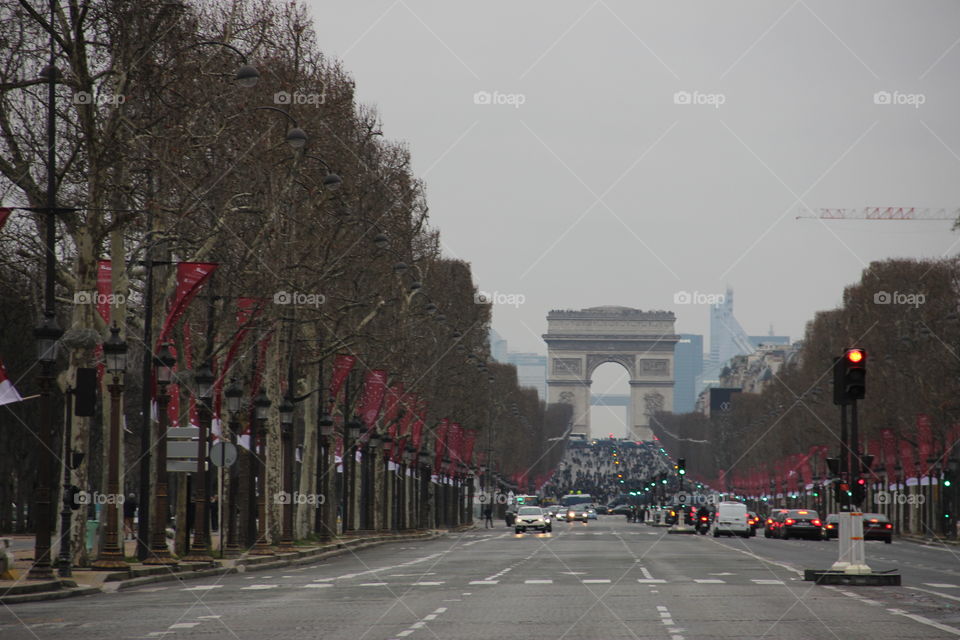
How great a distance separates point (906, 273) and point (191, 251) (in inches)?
1636

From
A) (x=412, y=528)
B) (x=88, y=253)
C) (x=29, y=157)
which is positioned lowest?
(x=412, y=528)

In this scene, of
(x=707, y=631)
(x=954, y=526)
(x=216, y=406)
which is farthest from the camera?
(x=954, y=526)

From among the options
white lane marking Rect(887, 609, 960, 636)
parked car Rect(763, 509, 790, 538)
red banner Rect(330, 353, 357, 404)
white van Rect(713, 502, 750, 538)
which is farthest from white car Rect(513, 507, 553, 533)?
white lane marking Rect(887, 609, 960, 636)

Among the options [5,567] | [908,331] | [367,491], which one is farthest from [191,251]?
[908,331]

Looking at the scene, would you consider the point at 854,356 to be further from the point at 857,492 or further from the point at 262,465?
the point at 262,465

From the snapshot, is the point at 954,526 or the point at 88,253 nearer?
the point at 88,253

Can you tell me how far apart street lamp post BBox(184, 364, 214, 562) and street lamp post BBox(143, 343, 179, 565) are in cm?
72

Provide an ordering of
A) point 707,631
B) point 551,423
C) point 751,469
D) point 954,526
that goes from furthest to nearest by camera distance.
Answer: point 551,423 → point 751,469 → point 954,526 → point 707,631

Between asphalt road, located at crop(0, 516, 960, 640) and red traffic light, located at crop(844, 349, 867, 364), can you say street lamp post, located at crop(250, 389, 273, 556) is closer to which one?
asphalt road, located at crop(0, 516, 960, 640)

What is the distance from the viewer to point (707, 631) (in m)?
17.9

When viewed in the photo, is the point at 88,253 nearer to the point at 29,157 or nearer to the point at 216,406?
the point at 29,157

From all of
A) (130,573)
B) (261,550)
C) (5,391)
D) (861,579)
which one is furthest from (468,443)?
(5,391)

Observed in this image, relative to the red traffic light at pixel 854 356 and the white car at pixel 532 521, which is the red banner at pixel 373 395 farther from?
the white car at pixel 532 521

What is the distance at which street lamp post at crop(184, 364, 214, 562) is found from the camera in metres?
35.0
